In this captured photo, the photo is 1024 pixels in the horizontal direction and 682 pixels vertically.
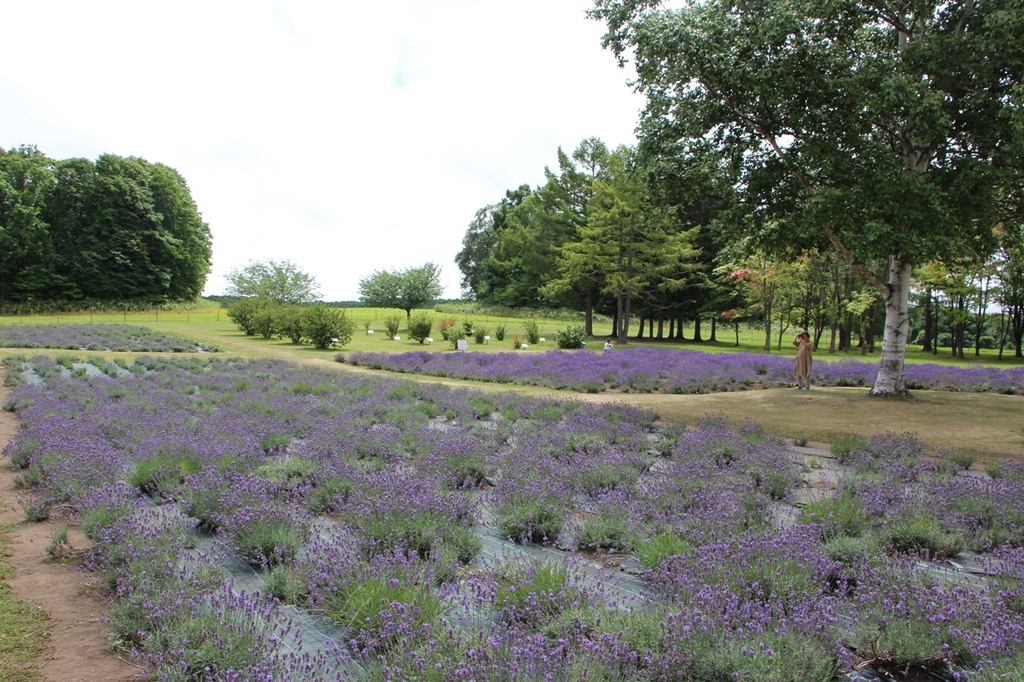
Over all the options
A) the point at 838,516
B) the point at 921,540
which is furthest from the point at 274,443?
the point at 921,540

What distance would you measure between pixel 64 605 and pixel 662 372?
18.3 meters

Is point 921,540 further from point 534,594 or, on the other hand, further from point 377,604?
point 377,604

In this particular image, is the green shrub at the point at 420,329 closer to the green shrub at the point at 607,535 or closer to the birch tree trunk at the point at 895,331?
the birch tree trunk at the point at 895,331

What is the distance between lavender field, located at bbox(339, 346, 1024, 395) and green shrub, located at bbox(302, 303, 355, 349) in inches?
288

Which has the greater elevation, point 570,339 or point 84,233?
point 84,233

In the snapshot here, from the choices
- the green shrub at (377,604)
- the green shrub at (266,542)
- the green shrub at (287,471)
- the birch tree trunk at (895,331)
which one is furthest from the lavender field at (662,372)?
the green shrub at (377,604)

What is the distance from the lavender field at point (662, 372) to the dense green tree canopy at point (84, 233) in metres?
55.8

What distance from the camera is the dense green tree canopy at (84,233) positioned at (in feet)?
218

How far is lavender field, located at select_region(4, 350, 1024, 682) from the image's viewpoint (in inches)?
137

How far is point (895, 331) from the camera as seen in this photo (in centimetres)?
1558

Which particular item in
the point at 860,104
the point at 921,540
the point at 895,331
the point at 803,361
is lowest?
the point at 921,540

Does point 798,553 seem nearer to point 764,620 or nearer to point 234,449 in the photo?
point 764,620

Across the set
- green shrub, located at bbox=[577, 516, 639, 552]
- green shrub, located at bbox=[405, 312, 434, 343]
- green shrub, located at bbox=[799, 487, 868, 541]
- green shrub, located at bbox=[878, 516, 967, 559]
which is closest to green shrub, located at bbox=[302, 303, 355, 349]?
green shrub, located at bbox=[405, 312, 434, 343]

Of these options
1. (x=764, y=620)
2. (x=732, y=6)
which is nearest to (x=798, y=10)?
(x=732, y=6)
